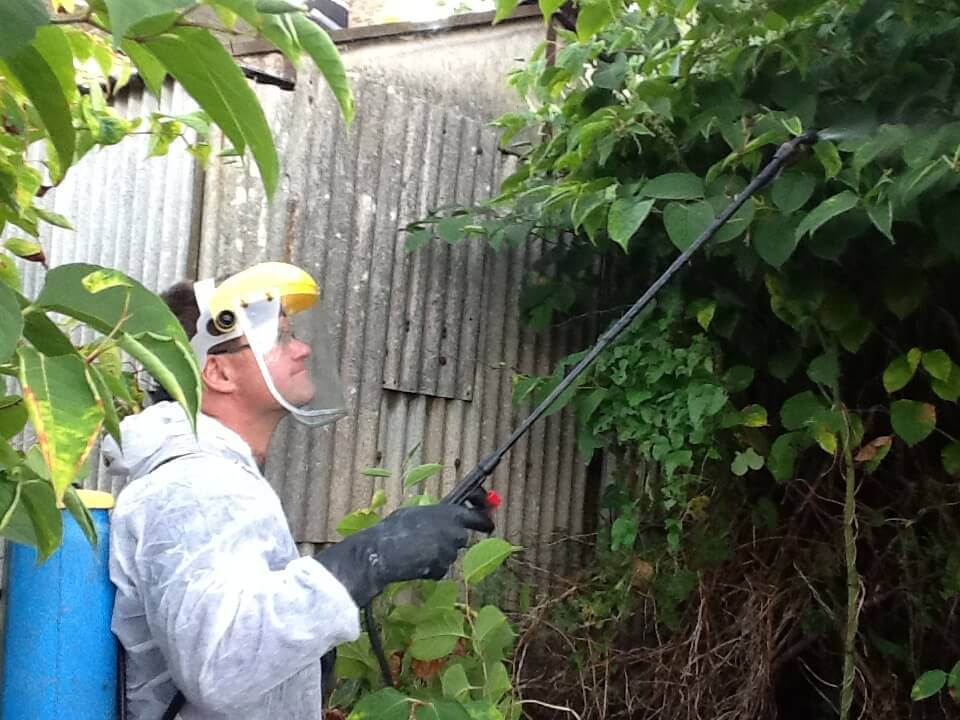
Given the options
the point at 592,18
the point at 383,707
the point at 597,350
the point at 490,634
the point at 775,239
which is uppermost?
the point at 592,18

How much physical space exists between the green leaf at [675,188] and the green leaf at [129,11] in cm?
193

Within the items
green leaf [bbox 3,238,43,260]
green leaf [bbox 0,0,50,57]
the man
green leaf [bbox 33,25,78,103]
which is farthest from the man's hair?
green leaf [bbox 0,0,50,57]

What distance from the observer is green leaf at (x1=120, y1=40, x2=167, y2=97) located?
73cm

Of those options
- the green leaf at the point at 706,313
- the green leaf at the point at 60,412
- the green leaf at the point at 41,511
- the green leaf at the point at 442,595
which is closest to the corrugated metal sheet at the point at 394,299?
the green leaf at the point at 442,595

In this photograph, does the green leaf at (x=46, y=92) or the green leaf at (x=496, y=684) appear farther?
the green leaf at (x=496, y=684)

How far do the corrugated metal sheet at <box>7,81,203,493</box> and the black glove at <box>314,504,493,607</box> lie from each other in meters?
1.08

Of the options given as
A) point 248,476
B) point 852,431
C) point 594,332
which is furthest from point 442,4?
point 248,476

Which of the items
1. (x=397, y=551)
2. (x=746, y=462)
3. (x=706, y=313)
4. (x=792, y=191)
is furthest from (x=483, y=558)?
(x=792, y=191)

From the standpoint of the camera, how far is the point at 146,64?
0.82 meters

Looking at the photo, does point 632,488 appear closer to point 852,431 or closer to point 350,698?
point 852,431

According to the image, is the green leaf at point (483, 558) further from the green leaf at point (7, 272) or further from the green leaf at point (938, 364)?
the green leaf at point (7, 272)

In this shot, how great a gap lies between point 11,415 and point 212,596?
2.62 feet

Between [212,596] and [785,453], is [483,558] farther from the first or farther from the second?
[212,596]

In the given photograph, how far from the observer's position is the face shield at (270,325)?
2012 millimetres
